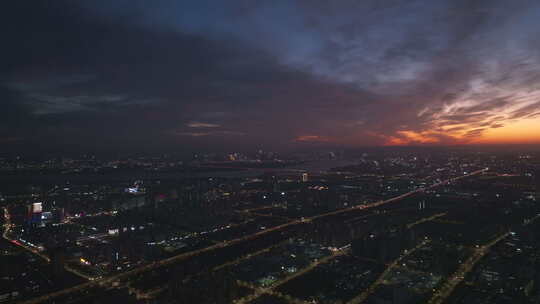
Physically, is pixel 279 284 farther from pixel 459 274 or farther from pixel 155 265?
pixel 459 274

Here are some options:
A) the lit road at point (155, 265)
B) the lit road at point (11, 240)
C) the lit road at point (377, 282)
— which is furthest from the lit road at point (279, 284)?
the lit road at point (11, 240)

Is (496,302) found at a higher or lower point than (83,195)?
lower

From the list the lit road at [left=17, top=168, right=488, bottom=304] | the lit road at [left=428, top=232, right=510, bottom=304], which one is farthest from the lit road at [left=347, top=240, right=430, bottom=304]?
the lit road at [left=17, top=168, right=488, bottom=304]

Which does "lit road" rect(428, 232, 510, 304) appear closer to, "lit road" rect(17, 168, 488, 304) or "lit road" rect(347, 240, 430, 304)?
"lit road" rect(347, 240, 430, 304)

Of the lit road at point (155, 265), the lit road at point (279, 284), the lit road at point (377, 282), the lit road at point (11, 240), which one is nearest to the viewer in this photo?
the lit road at point (377, 282)

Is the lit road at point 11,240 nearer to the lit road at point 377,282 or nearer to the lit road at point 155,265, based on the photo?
the lit road at point 155,265

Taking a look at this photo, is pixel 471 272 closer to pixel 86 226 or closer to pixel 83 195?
pixel 86 226

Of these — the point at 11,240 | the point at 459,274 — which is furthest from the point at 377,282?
the point at 11,240

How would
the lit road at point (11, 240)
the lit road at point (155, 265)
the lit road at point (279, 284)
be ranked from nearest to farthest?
the lit road at point (279, 284), the lit road at point (155, 265), the lit road at point (11, 240)

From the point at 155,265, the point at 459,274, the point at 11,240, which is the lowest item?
the point at 459,274

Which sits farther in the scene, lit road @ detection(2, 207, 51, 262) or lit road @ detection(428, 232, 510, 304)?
lit road @ detection(2, 207, 51, 262)

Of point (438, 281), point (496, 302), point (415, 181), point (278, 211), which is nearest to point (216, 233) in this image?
point (278, 211)
